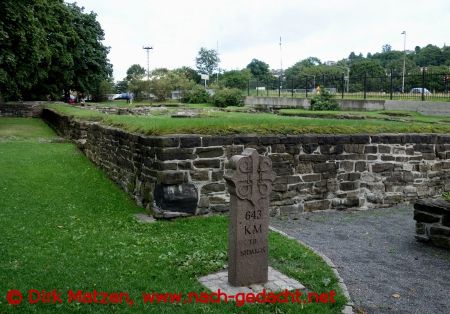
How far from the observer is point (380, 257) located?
261 inches

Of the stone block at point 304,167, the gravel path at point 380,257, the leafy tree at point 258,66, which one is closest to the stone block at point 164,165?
the gravel path at point 380,257

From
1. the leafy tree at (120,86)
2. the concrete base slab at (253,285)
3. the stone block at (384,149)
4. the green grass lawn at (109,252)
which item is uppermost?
the leafy tree at (120,86)

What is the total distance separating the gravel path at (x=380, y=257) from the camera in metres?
5.12

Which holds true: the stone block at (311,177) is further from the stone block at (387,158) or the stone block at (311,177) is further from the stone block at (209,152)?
the stone block at (209,152)

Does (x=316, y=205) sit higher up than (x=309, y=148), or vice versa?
(x=309, y=148)

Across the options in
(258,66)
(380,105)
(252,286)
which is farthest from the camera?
(258,66)

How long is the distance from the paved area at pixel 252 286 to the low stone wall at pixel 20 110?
106 feet

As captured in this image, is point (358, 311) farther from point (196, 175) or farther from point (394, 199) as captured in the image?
point (394, 199)

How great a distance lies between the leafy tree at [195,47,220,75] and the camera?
10312 cm

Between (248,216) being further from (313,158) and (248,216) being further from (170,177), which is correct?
(313,158)

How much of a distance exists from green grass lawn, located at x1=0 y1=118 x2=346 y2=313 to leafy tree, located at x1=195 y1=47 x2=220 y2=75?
314 feet

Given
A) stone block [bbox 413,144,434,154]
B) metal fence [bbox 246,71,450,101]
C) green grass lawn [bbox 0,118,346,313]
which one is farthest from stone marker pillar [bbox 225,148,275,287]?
metal fence [bbox 246,71,450,101]

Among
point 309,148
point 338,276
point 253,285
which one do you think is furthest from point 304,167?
point 253,285

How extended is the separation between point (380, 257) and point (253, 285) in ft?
7.80
